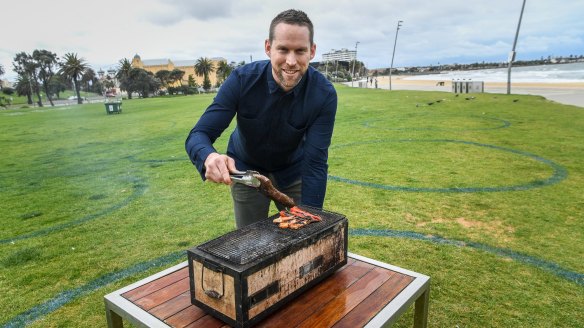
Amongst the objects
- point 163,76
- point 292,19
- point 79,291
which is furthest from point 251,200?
point 163,76

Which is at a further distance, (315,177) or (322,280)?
(315,177)

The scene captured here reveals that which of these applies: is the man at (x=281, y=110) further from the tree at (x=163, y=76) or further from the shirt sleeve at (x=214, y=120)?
the tree at (x=163, y=76)

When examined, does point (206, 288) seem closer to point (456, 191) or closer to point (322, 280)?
point (322, 280)

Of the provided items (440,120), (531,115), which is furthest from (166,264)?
(531,115)

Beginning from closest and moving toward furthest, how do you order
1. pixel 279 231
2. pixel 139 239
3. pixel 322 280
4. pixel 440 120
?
1. pixel 279 231
2. pixel 322 280
3. pixel 139 239
4. pixel 440 120

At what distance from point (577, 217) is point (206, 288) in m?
5.50

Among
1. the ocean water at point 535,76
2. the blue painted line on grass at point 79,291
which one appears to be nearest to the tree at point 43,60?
the ocean water at point 535,76

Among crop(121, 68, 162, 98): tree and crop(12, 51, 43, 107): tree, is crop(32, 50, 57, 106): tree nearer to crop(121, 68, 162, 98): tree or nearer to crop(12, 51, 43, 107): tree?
crop(12, 51, 43, 107): tree

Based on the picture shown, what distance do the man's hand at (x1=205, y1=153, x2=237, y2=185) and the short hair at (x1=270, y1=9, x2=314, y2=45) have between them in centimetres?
87

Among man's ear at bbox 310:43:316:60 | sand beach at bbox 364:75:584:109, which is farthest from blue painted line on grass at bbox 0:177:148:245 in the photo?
sand beach at bbox 364:75:584:109

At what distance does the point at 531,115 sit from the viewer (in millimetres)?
15219

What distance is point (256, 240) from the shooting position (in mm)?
2127

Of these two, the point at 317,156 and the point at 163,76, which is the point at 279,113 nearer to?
the point at 317,156

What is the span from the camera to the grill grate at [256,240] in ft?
6.33
